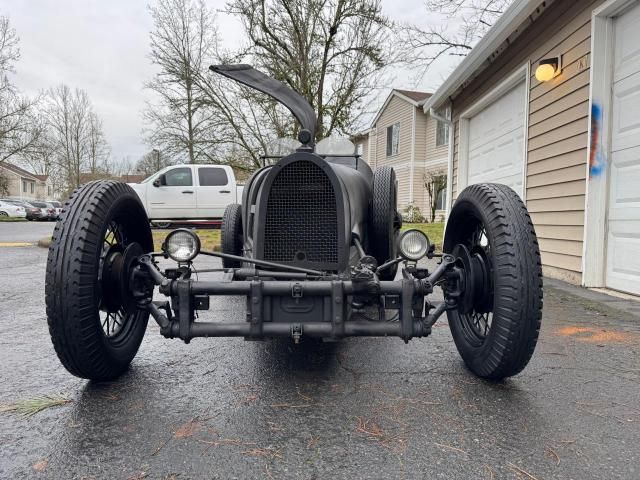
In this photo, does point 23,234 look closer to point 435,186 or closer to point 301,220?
point 435,186

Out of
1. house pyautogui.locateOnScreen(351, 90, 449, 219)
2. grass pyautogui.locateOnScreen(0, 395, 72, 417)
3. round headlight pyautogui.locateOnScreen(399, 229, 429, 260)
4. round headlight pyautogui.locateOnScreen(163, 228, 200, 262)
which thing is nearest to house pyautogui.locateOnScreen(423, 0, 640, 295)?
round headlight pyautogui.locateOnScreen(399, 229, 429, 260)

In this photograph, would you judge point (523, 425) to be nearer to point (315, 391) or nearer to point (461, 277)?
point (461, 277)

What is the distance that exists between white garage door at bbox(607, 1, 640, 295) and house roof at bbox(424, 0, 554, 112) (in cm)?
139

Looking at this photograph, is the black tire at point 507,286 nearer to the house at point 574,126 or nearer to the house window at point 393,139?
the house at point 574,126

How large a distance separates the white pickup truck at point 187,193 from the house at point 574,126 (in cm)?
834

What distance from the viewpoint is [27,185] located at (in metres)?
65.4

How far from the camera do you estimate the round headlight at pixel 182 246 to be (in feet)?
8.21

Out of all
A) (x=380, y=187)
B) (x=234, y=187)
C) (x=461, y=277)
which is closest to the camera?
(x=461, y=277)

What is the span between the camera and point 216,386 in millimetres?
2506

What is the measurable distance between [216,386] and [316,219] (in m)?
1.15

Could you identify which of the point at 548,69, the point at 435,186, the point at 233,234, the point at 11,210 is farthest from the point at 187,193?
the point at 11,210

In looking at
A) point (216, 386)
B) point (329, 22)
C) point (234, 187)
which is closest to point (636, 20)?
point (216, 386)

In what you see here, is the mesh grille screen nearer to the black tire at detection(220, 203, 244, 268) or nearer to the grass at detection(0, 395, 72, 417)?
the grass at detection(0, 395, 72, 417)

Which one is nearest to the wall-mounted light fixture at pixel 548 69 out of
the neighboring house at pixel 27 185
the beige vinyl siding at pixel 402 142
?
the beige vinyl siding at pixel 402 142
